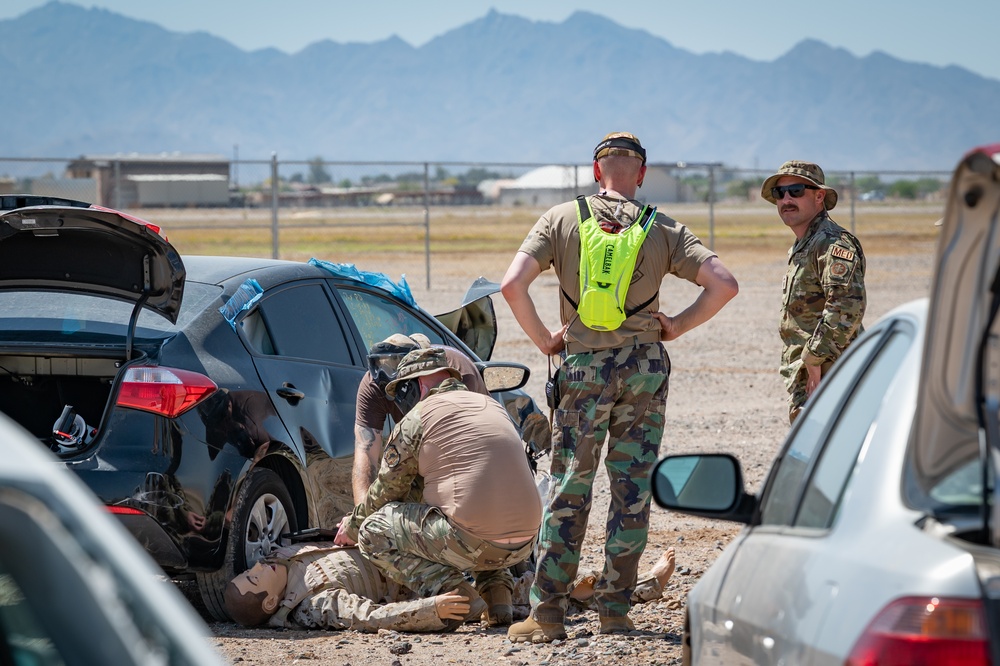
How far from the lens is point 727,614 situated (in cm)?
274

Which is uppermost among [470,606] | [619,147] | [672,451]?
[619,147]

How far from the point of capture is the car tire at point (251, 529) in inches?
211

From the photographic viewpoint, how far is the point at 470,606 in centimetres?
566

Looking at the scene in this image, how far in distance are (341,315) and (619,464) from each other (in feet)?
5.71

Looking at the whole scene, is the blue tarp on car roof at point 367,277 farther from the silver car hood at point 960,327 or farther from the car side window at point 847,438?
the silver car hood at point 960,327

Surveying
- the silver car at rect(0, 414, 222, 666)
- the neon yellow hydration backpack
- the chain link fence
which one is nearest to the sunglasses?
the neon yellow hydration backpack

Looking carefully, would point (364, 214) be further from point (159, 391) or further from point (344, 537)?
point (159, 391)

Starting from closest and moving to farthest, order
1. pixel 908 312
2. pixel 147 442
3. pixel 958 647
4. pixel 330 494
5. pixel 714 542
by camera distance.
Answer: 1. pixel 958 647
2. pixel 908 312
3. pixel 147 442
4. pixel 330 494
5. pixel 714 542

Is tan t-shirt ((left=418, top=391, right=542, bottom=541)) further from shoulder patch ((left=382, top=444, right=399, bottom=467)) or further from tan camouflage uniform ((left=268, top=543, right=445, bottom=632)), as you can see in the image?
tan camouflage uniform ((left=268, top=543, right=445, bottom=632))

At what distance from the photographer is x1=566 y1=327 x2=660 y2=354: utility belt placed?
5.33 m

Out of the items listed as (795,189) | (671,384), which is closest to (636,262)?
(795,189)

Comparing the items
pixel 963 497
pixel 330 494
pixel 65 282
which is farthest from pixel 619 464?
pixel 963 497

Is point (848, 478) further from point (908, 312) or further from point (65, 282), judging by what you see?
point (65, 282)

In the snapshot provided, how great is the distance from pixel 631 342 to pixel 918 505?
10.9 ft
